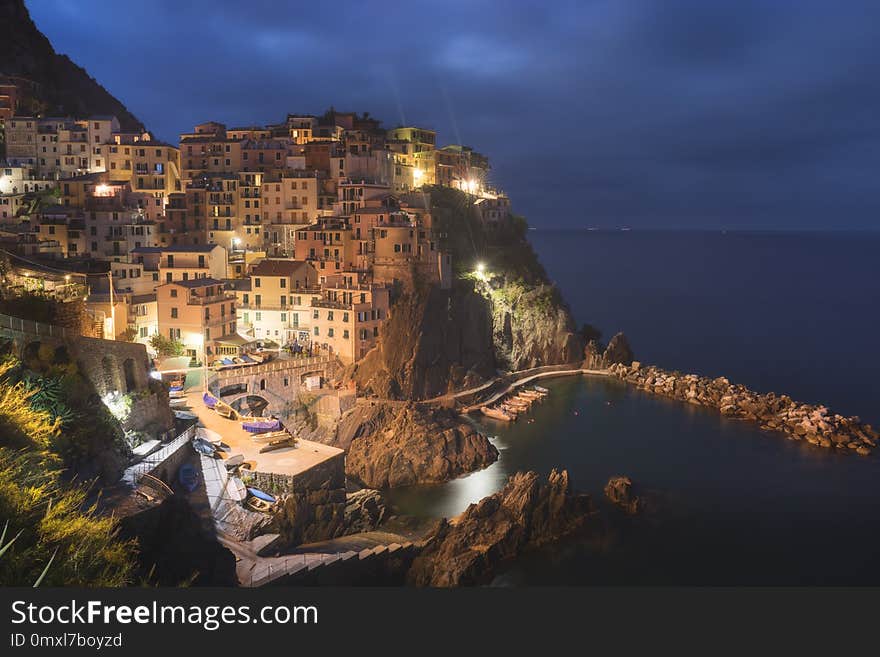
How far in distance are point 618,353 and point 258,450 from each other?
102 feet

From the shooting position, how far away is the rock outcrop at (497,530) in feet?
67.2

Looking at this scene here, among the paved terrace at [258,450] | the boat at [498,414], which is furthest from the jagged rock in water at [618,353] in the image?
the paved terrace at [258,450]

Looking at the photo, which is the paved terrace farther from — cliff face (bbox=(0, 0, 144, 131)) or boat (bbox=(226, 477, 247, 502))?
cliff face (bbox=(0, 0, 144, 131))

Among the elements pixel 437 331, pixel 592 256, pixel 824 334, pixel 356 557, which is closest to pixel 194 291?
pixel 437 331

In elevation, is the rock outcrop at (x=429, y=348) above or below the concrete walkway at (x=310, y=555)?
above

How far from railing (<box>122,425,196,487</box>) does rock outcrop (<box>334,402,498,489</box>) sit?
8.13 meters

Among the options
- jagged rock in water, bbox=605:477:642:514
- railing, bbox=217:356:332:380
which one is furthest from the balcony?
jagged rock in water, bbox=605:477:642:514

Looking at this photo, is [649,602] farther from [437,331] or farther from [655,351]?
[655,351]

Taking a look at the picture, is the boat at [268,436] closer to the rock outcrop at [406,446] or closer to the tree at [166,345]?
the rock outcrop at [406,446]

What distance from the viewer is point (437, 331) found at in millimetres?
37344

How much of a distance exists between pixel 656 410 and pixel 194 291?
2569 centimetres

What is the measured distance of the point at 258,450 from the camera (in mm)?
24250

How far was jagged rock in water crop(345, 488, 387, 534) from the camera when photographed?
23.1m

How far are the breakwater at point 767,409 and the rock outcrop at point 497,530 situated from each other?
657 inches
